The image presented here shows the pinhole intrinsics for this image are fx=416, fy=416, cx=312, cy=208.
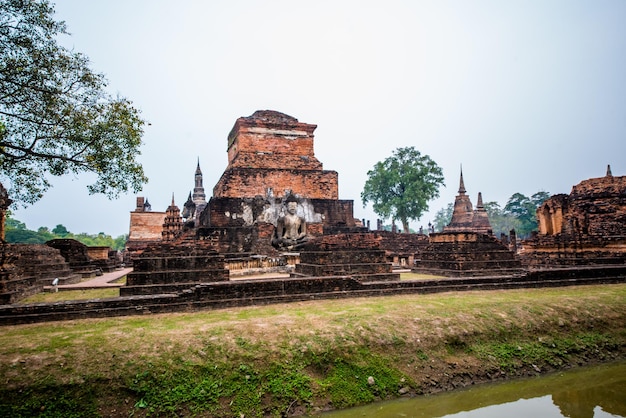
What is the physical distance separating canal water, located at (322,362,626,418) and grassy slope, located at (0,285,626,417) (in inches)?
7.4

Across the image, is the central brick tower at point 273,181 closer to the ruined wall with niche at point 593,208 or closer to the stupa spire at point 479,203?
the ruined wall with niche at point 593,208

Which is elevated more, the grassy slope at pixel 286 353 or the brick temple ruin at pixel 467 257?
the brick temple ruin at pixel 467 257

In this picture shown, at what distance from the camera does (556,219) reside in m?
19.1

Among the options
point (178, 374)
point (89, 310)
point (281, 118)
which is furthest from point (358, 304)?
point (281, 118)

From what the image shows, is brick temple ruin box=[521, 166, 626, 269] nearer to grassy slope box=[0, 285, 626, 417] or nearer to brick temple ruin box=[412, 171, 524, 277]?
brick temple ruin box=[412, 171, 524, 277]

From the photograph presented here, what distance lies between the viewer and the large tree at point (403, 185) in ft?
147

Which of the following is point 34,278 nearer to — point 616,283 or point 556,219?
point 616,283

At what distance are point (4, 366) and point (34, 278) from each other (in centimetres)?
733

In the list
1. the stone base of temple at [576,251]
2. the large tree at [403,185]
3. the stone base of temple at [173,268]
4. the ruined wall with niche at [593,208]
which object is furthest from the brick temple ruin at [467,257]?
the large tree at [403,185]

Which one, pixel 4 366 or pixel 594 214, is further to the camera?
pixel 594 214

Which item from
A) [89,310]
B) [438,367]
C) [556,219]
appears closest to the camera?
[438,367]

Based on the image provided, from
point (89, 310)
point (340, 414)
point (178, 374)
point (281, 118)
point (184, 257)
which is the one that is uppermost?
point (281, 118)

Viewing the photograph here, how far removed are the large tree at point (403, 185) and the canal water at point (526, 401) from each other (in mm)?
38801

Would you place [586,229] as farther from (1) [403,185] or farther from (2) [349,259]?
(1) [403,185]
